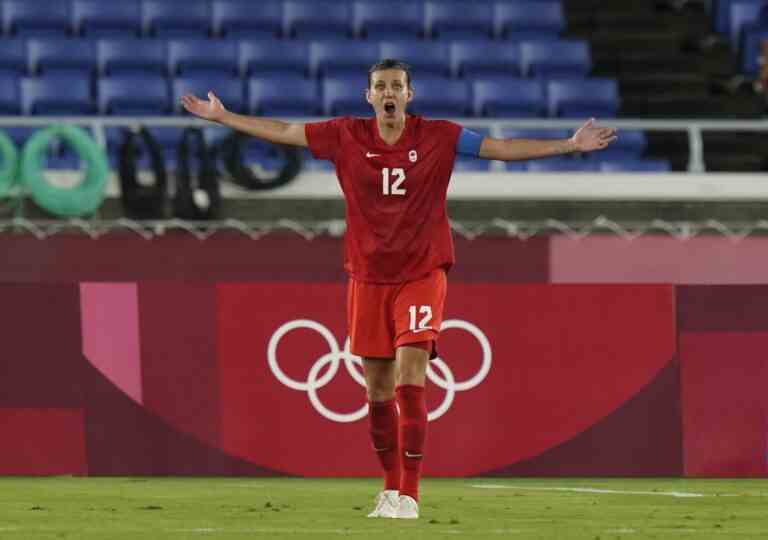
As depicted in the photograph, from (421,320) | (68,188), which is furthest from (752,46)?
(421,320)

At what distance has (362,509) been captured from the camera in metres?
9.18

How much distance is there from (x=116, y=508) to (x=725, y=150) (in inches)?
506

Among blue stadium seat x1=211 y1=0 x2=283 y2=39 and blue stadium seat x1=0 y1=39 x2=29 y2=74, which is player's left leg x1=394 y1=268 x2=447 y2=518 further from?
→ blue stadium seat x1=211 y1=0 x2=283 y2=39

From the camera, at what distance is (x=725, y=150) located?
20797 millimetres

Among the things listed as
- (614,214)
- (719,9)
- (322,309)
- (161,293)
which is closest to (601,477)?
(322,309)

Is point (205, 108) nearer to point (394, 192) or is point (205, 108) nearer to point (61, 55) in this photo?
point (394, 192)

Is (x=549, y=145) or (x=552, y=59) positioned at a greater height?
(x=549, y=145)

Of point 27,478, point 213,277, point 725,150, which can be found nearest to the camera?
point 27,478

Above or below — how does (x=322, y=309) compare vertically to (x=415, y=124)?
below

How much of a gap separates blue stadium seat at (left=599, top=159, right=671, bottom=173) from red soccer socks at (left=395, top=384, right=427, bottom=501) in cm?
1052

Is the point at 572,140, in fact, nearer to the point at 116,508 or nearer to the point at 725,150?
the point at 116,508

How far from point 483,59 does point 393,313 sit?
12.5 metres

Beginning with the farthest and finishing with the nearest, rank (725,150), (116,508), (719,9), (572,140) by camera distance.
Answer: (719,9), (725,150), (116,508), (572,140)

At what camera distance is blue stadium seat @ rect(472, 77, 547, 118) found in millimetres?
20172
